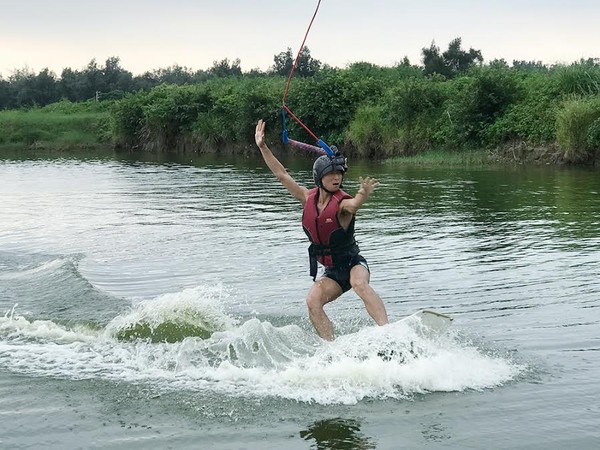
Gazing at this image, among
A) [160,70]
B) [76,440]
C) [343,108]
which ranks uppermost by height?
[160,70]

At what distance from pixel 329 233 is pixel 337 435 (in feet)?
8.35

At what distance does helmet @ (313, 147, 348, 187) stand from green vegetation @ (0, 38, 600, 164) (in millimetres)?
28756

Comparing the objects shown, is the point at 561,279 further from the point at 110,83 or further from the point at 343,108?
the point at 110,83

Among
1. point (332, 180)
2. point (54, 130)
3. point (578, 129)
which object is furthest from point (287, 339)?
point (54, 130)

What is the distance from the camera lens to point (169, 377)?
7.72m

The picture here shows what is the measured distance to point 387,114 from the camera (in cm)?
4734

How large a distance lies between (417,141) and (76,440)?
40.0 metres

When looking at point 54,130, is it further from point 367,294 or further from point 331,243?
point 367,294

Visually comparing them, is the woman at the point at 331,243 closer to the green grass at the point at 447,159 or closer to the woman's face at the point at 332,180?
the woman's face at the point at 332,180

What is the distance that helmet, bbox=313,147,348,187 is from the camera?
834cm

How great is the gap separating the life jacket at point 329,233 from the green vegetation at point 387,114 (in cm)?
2877

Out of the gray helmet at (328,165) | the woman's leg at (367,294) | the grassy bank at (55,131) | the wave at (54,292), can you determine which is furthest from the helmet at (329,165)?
the grassy bank at (55,131)

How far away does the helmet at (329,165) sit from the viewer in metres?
8.34

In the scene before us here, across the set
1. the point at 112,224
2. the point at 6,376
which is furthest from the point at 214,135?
the point at 6,376
